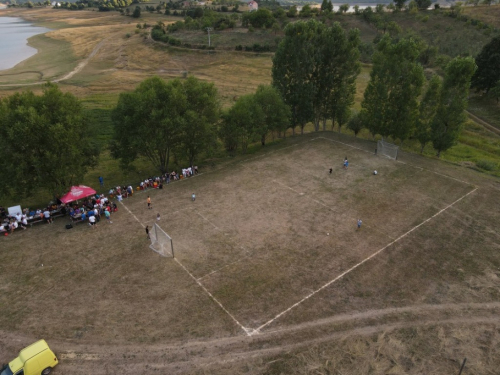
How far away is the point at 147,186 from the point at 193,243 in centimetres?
1157

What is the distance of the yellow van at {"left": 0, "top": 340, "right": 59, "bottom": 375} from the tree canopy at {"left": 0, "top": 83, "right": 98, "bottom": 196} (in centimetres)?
1613

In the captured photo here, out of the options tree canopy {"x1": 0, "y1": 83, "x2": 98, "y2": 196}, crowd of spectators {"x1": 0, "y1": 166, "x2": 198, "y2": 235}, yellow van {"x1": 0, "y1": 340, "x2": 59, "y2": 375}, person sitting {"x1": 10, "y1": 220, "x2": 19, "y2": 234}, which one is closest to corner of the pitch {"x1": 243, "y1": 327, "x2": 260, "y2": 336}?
yellow van {"x1": 0, "y1": 340, "x2": 59, "y2": 375}

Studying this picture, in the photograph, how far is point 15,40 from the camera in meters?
131

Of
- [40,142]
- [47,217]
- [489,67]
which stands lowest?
[47,217]

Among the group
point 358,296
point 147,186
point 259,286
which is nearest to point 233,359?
point 259,286

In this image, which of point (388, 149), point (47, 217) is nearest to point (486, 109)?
point (388, 149)

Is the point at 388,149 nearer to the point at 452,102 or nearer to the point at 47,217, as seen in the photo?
the point at 452,102

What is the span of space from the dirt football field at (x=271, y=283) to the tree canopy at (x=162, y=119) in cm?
462

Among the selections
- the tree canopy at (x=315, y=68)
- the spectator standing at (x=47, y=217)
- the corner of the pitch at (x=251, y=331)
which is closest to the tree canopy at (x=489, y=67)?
the tree canopy at (x=315, y=68)

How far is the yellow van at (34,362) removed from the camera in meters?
16.3

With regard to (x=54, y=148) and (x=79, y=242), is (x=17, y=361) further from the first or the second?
(x=54, y=148)

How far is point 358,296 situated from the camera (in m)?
21.8

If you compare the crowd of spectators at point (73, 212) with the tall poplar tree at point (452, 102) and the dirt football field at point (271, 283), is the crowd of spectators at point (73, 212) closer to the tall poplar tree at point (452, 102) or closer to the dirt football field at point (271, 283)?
the dirt football field at point (271, 283)

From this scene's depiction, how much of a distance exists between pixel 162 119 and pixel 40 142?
412 inches
